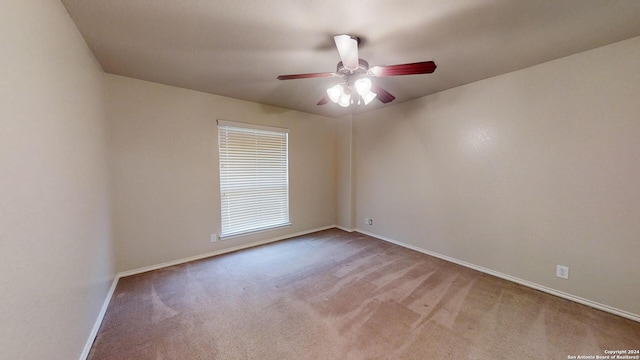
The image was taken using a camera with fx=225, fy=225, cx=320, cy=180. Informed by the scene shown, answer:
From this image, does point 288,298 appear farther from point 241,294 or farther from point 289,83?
point 289,83

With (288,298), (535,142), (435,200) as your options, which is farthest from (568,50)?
(288,298)

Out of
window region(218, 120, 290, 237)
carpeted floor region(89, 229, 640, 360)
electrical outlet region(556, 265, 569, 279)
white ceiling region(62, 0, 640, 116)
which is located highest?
white ceiling region(62, 0, 640, 116)

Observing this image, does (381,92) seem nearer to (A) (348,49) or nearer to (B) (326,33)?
(A) (348,49)

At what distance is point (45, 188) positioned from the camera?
1173 millimetres

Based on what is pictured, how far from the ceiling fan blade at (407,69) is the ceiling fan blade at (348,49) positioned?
170mm

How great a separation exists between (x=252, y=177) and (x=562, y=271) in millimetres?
3833

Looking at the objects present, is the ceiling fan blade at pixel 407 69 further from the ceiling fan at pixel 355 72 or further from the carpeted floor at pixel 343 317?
the carpeted floor at pixel 343 317

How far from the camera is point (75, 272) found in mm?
1460

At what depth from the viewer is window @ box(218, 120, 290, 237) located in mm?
3314

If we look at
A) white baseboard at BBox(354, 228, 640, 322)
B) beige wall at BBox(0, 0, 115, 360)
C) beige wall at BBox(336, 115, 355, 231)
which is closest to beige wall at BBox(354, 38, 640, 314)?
white baseboard at BBox(354, 228, 640, 322)

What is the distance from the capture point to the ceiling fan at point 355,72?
5.35ft

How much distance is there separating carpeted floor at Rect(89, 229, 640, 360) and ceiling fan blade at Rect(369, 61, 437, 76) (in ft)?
6.52

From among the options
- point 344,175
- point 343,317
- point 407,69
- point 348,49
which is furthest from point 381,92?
point 344,175

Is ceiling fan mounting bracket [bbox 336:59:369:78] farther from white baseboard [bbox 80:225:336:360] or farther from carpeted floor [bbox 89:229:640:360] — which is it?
white baseboard [bbox 80:225:336:360]
